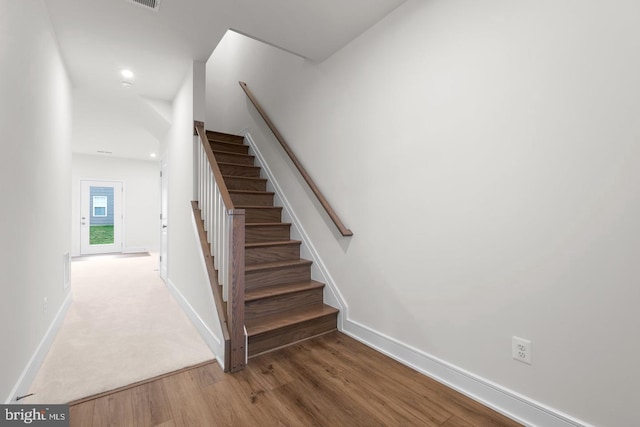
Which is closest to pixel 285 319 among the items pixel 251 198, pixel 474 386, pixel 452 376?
pixel 452 376

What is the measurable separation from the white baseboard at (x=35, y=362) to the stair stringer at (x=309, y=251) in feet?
6.73

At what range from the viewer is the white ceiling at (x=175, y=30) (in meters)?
2.09

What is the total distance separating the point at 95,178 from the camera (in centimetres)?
748

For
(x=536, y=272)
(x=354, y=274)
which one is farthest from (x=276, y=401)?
(x=536, y=272)

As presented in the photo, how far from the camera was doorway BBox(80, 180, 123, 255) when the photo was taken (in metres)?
7.41

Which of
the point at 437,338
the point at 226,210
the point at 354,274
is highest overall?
the point at 226,210

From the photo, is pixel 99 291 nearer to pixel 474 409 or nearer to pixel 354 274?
pixel 354 274

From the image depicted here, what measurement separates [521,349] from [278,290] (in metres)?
1.74

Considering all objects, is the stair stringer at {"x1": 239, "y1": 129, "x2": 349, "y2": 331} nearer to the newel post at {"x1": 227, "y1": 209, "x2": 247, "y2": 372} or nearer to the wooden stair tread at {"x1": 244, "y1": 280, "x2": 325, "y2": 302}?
the wooden stair tread at {"x1": 244, "y1": 280, "x2": 325, "y2": 302}

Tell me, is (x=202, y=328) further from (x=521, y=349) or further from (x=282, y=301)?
(x=521, y=349)

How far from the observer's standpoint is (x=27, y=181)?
5.86 ft

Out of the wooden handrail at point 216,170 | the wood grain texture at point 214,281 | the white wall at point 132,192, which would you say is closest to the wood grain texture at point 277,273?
the wood grain texture at point 214,281

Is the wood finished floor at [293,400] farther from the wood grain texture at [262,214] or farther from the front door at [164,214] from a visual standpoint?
the front door at [164,214]

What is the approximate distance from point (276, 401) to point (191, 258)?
1.71 metres
